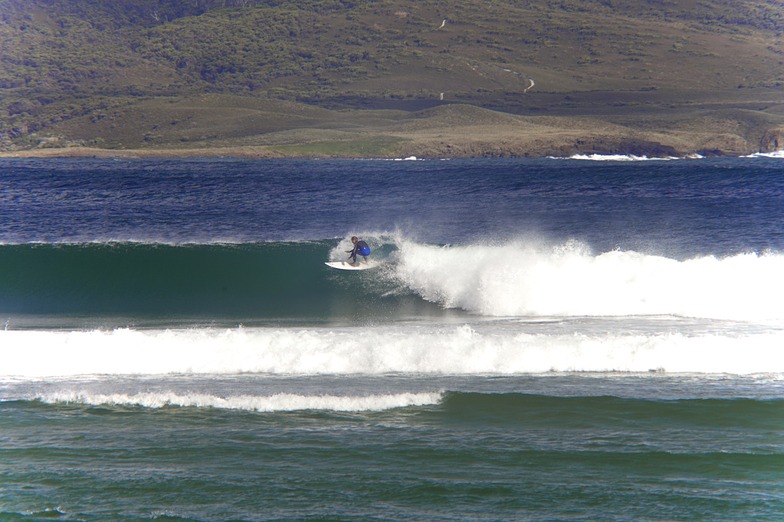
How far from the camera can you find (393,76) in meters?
125

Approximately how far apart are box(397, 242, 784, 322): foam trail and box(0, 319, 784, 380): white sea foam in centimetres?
303

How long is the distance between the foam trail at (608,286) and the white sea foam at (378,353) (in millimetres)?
3032

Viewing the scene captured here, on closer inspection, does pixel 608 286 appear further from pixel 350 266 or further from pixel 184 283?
pixel 184 283

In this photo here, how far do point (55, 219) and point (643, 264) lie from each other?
74.9 ft

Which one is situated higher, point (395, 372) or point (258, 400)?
point (395, 372)

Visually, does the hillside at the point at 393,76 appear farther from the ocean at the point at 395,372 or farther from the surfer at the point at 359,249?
the surfer at the point at 359,249

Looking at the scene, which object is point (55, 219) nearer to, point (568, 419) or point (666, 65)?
point (568, 419)

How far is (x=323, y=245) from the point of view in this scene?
2677 centimetres

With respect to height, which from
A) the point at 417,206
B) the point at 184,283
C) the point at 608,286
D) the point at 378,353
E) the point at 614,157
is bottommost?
the point at 378,353

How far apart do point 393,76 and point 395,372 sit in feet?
373

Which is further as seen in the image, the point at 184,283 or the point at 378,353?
the point at 184,283

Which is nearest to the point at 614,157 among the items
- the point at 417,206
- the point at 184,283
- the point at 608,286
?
the point at 417,206

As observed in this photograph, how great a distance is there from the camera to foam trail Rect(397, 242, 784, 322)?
19844 mm

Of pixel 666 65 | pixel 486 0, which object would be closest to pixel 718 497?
pixel 666 65
